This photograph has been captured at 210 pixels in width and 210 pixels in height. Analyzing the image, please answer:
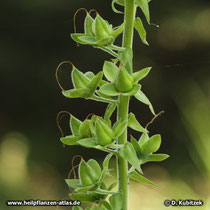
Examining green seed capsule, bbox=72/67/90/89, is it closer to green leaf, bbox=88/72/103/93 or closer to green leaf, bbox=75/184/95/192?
green leaf, bbox=88/72/103/93

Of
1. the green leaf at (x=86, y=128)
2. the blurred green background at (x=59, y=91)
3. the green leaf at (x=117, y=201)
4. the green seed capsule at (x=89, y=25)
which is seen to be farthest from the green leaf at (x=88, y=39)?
the blurred green background at (x=59, y=91)

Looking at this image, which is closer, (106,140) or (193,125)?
(106,140)

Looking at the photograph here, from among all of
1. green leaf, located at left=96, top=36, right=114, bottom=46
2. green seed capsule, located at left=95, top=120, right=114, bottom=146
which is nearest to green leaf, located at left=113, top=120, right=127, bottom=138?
green seed capsule, located at left=95, top=120, right=114, bottom=146

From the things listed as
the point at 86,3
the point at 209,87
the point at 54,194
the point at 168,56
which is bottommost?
the point at 54,194

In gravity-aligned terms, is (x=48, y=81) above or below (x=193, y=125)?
above

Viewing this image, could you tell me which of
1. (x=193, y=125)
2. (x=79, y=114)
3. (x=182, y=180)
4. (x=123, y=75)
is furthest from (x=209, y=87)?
(x=123, y=75)

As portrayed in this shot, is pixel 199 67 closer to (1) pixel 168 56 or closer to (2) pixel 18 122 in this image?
(1) pixel 168 56

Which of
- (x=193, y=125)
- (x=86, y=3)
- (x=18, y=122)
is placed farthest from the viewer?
(x=18, y=122)

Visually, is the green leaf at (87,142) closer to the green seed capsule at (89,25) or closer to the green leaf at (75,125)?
the green leaf at (75,125)
